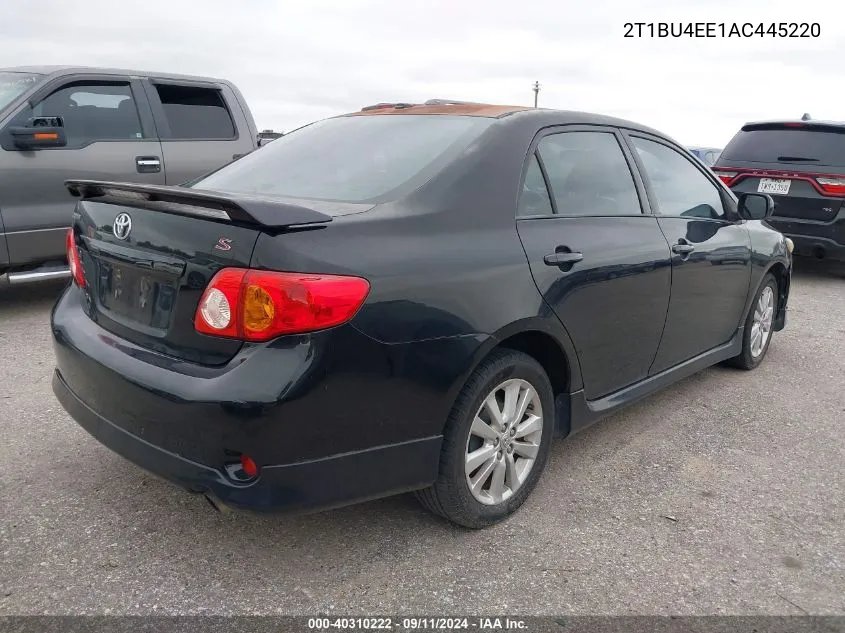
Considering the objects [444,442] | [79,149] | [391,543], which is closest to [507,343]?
[444,442]

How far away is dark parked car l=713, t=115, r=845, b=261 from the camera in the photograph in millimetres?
7688

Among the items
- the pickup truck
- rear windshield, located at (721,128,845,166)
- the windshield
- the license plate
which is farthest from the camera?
rear windshield, located at (721,128,845,166)

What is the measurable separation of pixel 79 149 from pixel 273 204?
4295mm

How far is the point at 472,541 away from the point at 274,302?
3.97 feet

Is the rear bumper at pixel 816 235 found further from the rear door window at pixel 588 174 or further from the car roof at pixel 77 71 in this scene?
the car roof at pixel 77 71

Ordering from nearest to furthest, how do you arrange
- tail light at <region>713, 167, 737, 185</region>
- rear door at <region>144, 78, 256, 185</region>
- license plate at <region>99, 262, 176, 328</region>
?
1. license plate at <region>99, 262, 176, 328</region>
2. rear door at <region>144, 78, 256, 185</region>
3. tail light at <region>713, 167, 737, 185</region>

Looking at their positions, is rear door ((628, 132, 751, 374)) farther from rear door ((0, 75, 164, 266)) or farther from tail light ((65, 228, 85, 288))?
rear door ((0, 75, 164, 266))

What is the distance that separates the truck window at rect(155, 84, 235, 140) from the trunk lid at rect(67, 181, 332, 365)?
4103 mm

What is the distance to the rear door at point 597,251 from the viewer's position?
2859 millimetres

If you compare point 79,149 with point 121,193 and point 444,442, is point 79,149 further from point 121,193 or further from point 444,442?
point 444,442

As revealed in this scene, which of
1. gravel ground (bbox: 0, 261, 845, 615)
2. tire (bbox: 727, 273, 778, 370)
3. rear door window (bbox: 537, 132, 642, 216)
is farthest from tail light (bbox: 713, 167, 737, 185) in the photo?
rear door window (bbox: 537, 132, 642, 216)

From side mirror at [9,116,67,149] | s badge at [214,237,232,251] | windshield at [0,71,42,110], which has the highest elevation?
windshield at [0,71,42,110]

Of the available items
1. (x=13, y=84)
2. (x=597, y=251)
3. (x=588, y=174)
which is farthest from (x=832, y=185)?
(x=13, y=84)

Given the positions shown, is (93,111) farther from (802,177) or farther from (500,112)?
(802,177)
